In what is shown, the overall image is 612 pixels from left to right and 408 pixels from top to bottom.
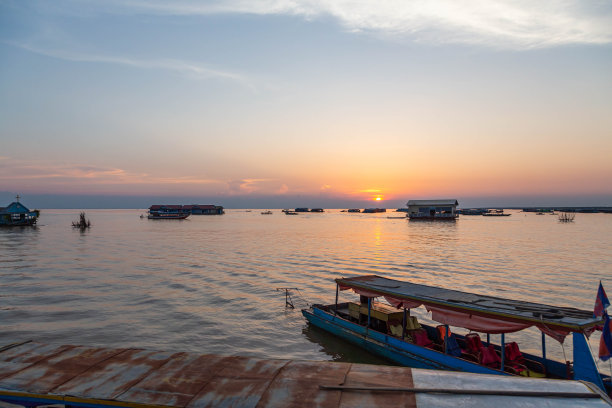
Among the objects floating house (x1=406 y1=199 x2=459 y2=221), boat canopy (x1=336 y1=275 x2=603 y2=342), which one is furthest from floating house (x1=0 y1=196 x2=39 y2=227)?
floating house (x1=406 y1=199 x2=459 y2=221)

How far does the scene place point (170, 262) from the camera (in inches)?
1318

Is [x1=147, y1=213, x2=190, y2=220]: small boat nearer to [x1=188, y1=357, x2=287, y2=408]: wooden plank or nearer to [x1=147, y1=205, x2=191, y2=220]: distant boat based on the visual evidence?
[x1=147, y1=205, x2=191, y2=220]: distant boat

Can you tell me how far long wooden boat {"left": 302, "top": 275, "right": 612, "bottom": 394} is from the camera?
8719 millimetres

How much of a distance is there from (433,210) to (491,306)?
322 feet

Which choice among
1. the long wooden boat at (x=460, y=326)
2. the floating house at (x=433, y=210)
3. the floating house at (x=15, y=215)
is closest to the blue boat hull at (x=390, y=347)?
the long wooden boat at (x=460, y=326)

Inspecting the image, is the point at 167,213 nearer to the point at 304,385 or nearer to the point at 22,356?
the point at 22,356

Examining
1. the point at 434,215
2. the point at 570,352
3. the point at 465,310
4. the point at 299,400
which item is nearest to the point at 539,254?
the point at 570,352

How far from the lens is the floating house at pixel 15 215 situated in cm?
7225

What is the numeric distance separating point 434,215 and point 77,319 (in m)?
99.4

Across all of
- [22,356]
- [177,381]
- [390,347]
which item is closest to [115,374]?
[177,381]

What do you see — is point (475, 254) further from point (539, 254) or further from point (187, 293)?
point (187, 293)

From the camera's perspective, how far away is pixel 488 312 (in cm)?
1001

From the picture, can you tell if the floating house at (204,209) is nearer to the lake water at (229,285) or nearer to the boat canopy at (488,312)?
the lake water at (229,285)

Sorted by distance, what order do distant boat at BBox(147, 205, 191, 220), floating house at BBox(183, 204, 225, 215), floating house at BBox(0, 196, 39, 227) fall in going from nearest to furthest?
floating house at BBox(0, 196, 39, 227)
distant boat at BBox(147, 205, 191, 220)
floating house at BBox(183, 204, 225, 215)
